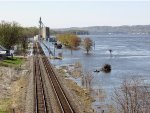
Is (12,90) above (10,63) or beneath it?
beneath

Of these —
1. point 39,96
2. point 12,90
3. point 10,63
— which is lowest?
point 12,90

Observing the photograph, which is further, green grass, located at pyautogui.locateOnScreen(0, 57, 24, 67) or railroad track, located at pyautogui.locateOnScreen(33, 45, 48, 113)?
green grass, located at pyautogui.locateOnScreen(0, 57, 24, 67)

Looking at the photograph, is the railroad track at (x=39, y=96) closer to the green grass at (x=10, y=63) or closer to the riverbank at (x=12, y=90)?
the riverbank at (x=12, y=90)

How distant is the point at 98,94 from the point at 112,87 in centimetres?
728

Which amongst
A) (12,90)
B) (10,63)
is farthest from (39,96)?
(10,63)

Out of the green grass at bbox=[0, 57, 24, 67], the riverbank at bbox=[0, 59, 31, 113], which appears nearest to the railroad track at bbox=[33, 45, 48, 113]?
the riverbank at bbox=[0, 59, 31, 113]

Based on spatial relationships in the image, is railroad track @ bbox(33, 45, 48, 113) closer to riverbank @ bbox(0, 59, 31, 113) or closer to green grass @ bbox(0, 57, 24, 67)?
riverbank @ bbox(0, 59, 31, 113)

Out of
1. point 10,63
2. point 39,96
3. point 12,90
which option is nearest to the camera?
point 39,96

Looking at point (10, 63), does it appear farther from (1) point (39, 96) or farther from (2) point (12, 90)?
(1) point (39, 96)

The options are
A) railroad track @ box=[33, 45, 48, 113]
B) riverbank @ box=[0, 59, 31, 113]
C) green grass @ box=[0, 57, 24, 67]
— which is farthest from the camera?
green grass @ box=[0, 57, 24, 67]

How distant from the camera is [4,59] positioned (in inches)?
3634

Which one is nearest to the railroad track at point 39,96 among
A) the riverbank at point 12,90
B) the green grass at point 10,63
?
the riverbank at point 12,90

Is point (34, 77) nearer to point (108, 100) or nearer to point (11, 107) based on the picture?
point (108, 100)

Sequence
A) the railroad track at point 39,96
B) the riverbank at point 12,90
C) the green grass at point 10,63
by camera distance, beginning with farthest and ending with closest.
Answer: the green grass at point 10,63, the riverbank at point 12,90, the railroad track at point 39,96
